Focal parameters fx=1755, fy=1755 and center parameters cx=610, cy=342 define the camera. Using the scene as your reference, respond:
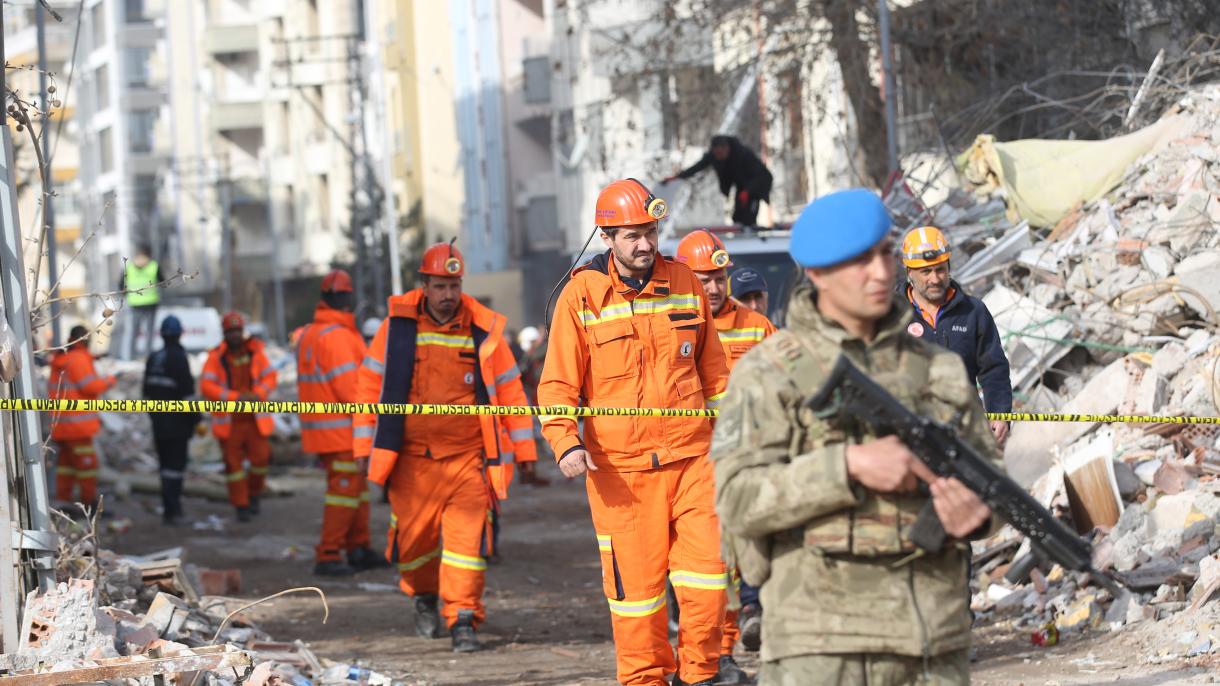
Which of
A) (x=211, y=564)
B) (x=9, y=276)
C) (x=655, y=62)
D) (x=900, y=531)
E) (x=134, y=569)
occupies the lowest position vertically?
(x=211, y=564)

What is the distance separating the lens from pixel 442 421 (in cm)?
946

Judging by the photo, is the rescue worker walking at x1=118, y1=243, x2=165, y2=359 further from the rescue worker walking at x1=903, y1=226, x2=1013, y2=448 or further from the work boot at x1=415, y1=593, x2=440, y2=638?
the rescue worker walking at x1=903, y1=226, x2=1013, y2=448

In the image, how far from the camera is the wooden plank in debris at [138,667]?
6.13m

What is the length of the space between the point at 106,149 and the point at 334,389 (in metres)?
71.5

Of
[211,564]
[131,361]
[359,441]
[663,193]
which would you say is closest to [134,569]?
[359,441]

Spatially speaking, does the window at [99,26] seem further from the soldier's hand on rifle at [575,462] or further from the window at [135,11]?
the soldier's hand on rifle at [575,462]

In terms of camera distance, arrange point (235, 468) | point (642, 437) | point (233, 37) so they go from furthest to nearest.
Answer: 1. point (233, 37)
2. point (235, 468)
3. point (642, 437)

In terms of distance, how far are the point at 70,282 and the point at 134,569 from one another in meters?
76.2

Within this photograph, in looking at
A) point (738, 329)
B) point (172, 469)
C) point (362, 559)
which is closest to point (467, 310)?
point (738, 329)

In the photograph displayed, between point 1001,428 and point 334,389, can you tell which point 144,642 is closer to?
point 1001,428

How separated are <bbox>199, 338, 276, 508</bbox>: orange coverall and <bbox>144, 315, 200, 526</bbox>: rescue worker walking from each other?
451mm

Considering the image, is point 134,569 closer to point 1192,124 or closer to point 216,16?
point 1192,124

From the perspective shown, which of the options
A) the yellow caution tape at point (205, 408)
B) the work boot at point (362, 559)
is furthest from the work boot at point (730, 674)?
the work boot at point (362, 559)

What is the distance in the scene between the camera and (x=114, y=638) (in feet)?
22.6
